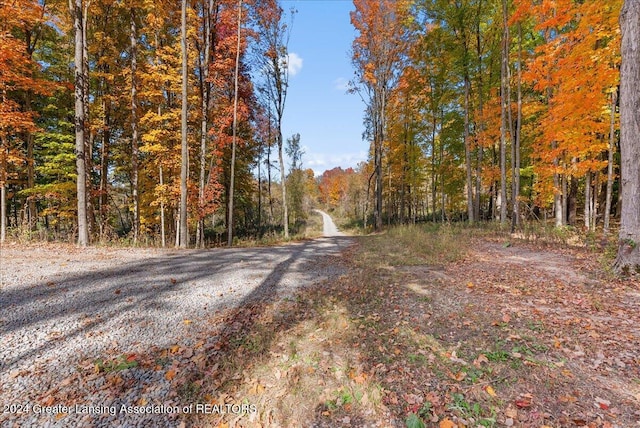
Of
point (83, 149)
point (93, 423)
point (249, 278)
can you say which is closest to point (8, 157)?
point (83, 149)

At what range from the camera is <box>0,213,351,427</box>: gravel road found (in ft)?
7.54

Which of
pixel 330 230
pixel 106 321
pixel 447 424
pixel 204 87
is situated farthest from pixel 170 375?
pixel 330 230

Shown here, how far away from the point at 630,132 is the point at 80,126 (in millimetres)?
14055

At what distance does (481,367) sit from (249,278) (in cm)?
437

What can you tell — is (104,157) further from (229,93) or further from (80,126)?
(229,93)

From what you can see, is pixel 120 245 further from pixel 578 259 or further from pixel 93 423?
pixel 578 259

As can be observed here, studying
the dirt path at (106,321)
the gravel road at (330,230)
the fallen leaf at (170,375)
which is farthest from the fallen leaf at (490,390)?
the gravel road at (330,230)

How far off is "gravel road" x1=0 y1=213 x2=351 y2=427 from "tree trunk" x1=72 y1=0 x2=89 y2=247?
1.28m

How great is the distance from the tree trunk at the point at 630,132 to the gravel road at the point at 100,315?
18.6ft

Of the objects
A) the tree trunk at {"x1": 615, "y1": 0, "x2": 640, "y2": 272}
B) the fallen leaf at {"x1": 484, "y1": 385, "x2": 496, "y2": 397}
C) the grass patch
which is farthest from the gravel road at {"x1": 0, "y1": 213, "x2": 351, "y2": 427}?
the tree trunk at {"x1": 615, "y1": 0, "x2": 640, "y2": 272}

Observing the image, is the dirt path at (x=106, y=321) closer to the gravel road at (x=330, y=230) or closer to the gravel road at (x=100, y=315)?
the gravel road at (x=100, y=315)

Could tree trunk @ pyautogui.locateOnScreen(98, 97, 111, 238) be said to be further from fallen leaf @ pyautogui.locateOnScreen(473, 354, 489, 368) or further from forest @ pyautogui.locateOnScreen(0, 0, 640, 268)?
fallen leaf @ pyautogui.locateOnScreen(473, 354, 489, 368)

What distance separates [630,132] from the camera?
5.03 meters

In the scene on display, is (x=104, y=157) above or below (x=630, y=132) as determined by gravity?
above
